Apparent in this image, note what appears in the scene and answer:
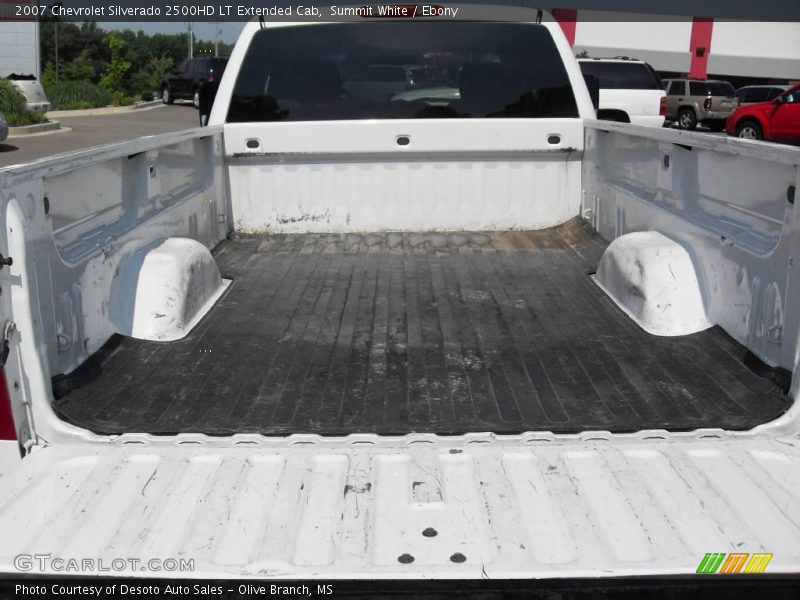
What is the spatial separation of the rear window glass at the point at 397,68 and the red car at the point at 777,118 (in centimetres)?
1499

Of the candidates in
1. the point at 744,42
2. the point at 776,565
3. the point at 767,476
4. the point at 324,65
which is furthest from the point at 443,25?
the point at 744,42

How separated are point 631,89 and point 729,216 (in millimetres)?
15492

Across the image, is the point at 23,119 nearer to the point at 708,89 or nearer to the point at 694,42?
the point at 708,89

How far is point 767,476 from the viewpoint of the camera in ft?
6.73

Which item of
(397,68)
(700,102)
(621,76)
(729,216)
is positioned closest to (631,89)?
(621,76)

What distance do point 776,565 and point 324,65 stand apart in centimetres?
395

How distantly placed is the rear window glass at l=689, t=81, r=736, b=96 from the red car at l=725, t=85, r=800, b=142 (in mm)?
6873

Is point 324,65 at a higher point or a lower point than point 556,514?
higher

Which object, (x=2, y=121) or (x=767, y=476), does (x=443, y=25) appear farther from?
(x=2, y=121)

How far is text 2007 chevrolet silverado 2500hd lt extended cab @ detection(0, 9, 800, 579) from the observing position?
73.6 inches

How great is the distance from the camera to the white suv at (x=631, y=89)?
17547mm

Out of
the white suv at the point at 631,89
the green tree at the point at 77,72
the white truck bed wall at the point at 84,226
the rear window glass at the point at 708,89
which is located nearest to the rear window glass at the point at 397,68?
the white truck bed wall at the point at 84,226

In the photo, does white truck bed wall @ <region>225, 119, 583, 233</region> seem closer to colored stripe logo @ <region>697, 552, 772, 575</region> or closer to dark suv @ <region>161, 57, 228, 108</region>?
colored stripe logo @ <region>697, 552, 772, 575</region>

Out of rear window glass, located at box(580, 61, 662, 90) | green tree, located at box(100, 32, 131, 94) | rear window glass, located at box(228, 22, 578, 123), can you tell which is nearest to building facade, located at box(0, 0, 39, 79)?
green tree, located at box(100, 32, 131, 94)
